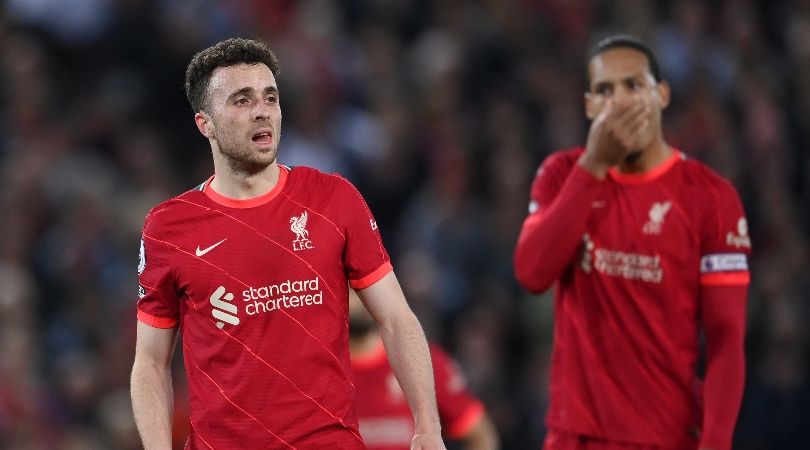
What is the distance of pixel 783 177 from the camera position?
32.7 ft

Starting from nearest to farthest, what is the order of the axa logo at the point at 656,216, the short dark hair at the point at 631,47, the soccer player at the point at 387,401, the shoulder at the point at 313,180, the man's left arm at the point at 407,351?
1. the man's left arm at the point at 407,351
2. the shoulder at the point at 313,180
3. the axa logo at the point at 656,216
4. the short dark hair at the point at 631,47
5. the soccer player at the point at 387,401

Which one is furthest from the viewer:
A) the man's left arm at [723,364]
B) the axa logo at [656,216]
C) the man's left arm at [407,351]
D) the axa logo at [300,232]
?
the axa logo at [656,216]

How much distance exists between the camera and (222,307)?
430cm

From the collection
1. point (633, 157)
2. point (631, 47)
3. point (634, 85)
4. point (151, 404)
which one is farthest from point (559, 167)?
point (151, 404)

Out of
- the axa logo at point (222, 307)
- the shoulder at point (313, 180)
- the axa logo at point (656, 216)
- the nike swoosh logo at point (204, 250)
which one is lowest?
the axa logo at point (222, 307)

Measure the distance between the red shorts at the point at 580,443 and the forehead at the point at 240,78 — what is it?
1.85 metres

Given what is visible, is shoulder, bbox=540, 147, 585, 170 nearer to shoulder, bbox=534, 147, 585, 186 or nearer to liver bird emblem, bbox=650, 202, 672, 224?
shoulder, bbox=534, 147, 585, 186

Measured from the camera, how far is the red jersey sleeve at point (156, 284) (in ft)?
14.4

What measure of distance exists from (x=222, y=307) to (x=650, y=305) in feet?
5.68

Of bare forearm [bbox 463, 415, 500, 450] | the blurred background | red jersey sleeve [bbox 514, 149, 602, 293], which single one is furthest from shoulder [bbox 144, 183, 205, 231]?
the blurred background

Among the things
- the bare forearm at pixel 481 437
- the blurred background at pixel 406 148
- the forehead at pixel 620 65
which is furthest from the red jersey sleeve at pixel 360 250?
the blurred background at pixel 406 148

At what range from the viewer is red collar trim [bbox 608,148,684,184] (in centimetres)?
539

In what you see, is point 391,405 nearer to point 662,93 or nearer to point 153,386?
point 662,93

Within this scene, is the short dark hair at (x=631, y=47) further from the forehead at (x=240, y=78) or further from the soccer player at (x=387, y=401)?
the soccer player at (x=387, y=401)
